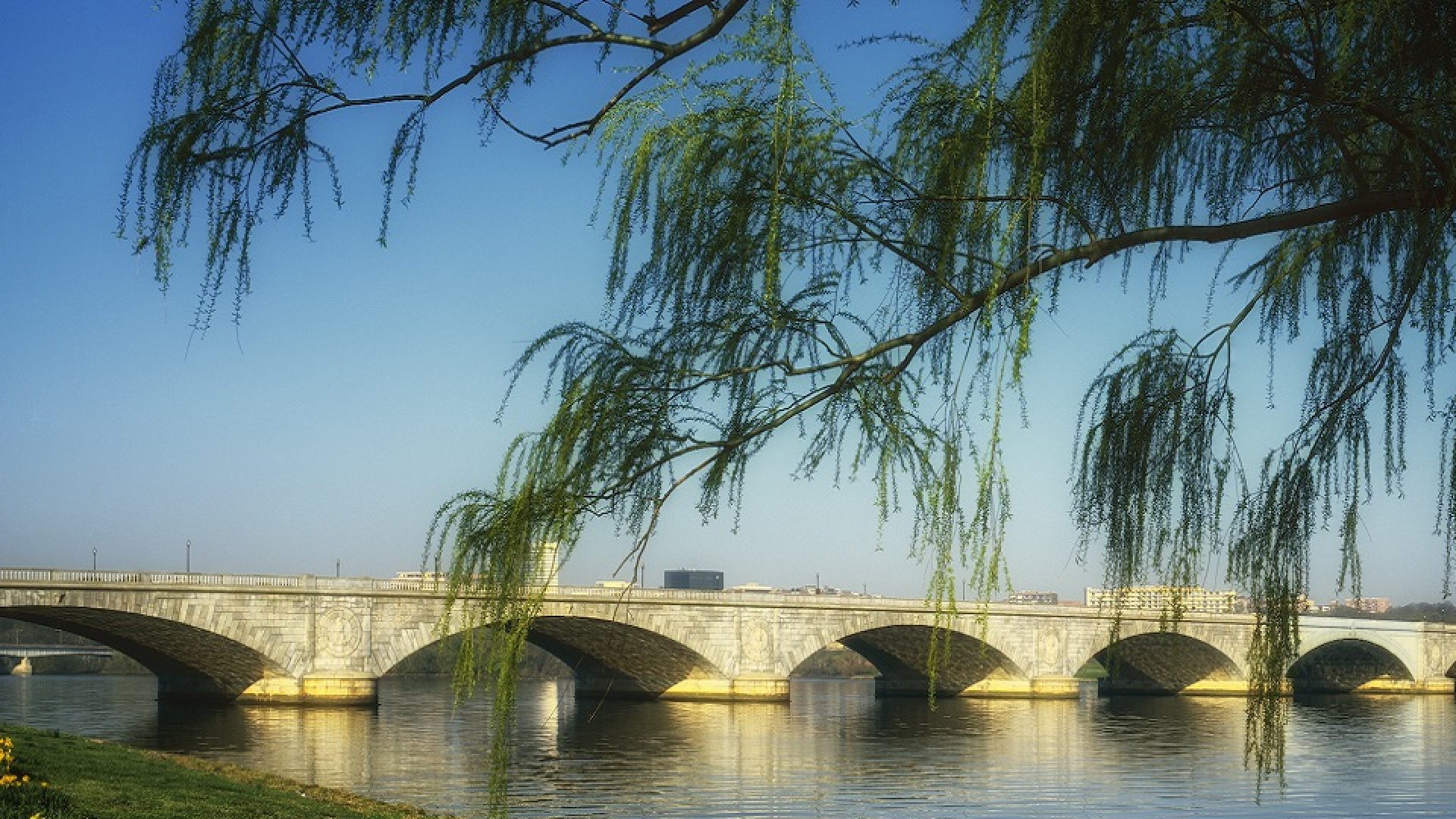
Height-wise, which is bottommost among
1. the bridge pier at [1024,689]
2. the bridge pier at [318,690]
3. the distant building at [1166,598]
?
the bridge pier at [1024,689]

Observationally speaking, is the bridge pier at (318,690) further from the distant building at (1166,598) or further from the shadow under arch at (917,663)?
the distant building at (1166,598)

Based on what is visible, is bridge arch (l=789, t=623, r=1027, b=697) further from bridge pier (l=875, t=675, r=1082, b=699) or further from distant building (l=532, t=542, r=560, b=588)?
distant building (l=532, t=542, r=560, b=588)

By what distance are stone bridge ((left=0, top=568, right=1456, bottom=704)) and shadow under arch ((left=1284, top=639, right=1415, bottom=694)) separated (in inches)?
5.1

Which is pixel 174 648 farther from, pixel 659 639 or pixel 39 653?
pixel 39 653

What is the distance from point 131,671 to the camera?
89.4 metres

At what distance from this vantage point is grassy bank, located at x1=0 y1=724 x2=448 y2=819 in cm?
1428

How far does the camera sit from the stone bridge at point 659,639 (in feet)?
151

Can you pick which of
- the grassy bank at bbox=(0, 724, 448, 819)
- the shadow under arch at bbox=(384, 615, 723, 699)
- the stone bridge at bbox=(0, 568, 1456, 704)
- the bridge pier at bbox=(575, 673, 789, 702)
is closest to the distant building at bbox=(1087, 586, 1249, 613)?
the grassy bank at bbox=(0, 724, 448, 819)

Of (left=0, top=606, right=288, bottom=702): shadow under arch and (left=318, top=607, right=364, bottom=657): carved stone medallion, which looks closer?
(left=0, top=606, right=288, bottom=702): shadow under arch

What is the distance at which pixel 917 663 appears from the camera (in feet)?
225

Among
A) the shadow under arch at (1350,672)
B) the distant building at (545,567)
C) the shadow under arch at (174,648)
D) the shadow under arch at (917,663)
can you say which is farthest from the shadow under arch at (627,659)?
the distant building at (545,567)

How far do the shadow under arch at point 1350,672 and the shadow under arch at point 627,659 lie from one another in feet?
126

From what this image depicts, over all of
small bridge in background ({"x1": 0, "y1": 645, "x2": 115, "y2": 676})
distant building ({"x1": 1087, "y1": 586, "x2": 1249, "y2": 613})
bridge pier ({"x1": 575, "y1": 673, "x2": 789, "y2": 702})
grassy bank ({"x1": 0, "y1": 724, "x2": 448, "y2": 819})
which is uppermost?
distant building ({"x1": 1087, "y1": 586, "x2": 1249, "y2": 613})

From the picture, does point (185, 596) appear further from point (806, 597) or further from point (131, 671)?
point (131, 671)
